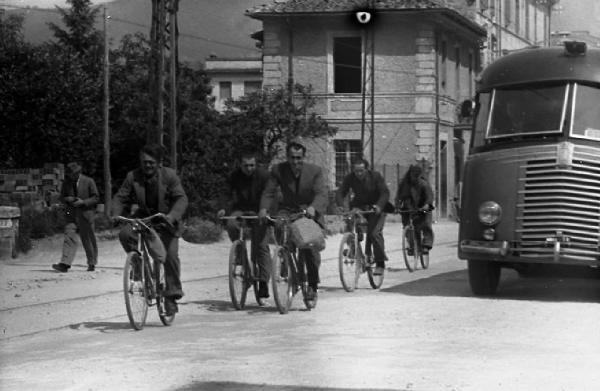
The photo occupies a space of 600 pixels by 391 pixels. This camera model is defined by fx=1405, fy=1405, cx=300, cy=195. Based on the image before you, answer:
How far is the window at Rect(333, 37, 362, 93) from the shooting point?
47.9m

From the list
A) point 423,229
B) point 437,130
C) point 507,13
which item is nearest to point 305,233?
point 423,229

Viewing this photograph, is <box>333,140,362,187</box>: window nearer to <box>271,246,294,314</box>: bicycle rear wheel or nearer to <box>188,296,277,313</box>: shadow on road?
<box>188,296,277,313</box>: shadow on road

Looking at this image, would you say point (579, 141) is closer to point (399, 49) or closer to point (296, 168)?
point (296, 168)

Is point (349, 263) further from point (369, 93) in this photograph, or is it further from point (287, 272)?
point (369, 93)

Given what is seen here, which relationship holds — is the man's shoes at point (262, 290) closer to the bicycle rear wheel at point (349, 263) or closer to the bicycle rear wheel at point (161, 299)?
the bicycle rear wheel at point (161, 299)

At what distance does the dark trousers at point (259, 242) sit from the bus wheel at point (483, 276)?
110 inches

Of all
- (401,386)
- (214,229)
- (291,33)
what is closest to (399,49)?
(291,33)

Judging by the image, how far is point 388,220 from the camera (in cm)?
4594

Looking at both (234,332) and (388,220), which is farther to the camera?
(388,220)

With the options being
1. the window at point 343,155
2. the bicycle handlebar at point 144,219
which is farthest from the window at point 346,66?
the bicycle handlebar at point 144,219

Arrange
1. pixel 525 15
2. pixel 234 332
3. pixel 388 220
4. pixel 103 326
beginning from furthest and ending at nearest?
pixel 525 15, pixel 388 220, pixel 103 326, pixel 234 332

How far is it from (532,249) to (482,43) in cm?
3879

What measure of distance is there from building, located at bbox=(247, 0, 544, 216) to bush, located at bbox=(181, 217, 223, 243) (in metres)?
17.6

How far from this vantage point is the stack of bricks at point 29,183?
32062 millimetres
